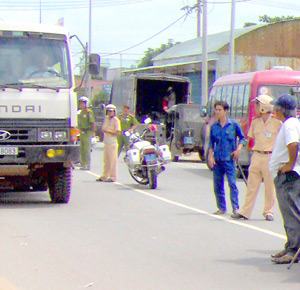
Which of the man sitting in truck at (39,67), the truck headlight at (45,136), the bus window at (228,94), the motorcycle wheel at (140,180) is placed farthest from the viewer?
the bus window at (228,94)

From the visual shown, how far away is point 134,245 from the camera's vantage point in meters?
11.3

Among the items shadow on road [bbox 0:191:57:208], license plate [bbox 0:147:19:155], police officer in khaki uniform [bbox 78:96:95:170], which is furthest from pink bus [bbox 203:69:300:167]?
license plate [bbox 0:147:19:155]

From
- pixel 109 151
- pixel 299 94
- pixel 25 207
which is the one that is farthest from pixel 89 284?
pixel 299 94

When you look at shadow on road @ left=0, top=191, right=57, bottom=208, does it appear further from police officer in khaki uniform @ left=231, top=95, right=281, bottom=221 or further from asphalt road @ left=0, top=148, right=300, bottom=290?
police officer in khaki uniform @ left=231, top=95, right=281, bottom=221

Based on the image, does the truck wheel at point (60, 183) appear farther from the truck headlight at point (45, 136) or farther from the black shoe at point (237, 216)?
the black shoe at point (237, 216)

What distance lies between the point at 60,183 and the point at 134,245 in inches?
175

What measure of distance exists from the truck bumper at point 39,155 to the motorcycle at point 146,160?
4416 millimetres

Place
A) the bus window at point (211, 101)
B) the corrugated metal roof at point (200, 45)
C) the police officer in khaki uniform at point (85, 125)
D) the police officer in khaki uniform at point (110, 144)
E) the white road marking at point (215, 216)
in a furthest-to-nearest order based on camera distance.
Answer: the corrugated metal roof at point (200, 45) → the bus window at point (211, 101) → the police officer in khaki uniform at point (85, 125) → the police officer in khaki uniform at point (110, 144) → the white road marking at point (215, 216)

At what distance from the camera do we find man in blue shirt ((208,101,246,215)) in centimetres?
1436

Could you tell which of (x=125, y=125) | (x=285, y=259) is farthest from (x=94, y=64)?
(x=285, y=259)

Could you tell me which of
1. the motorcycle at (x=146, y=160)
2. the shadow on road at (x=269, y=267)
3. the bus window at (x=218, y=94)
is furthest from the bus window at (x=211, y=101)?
the shadow on road at (x=269, y=267)

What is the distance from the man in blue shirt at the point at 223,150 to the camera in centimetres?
1436

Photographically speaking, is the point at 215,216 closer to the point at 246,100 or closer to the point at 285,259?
the point at 285,259

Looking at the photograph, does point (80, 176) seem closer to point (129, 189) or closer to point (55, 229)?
point (129, 189)
